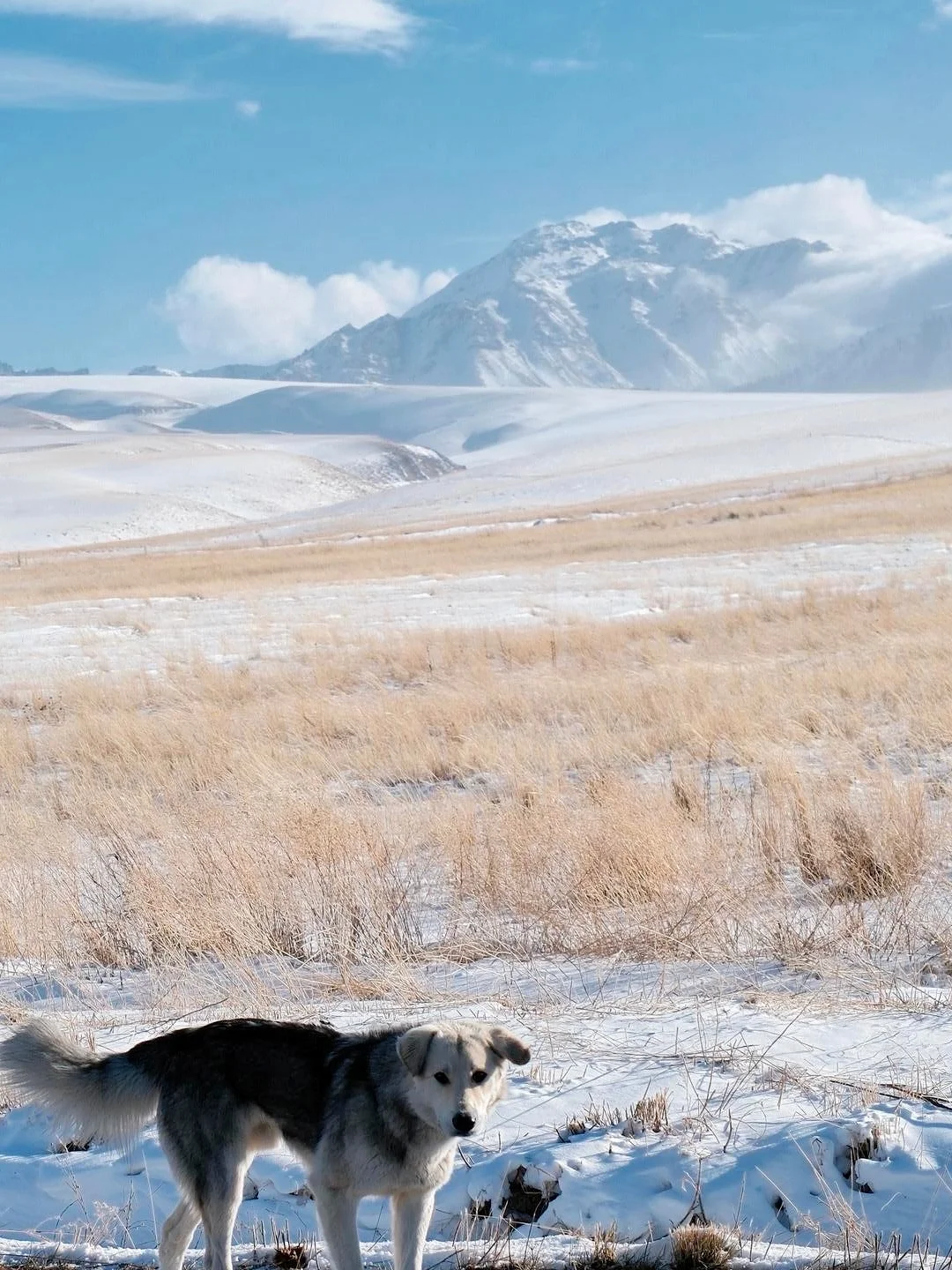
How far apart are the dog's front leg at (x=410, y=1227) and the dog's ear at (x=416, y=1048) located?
17.3 inches

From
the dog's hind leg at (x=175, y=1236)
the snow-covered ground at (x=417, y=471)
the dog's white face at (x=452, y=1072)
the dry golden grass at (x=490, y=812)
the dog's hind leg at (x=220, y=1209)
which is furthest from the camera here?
the snow-covered ground at (x=417, y=471)

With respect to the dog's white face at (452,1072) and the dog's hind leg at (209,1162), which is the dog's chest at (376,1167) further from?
the dog's hind leg at (209,1162)

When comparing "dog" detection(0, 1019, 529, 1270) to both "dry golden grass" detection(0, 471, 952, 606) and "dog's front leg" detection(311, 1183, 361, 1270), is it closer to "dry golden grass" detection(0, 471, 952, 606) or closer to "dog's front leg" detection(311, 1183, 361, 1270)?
"dog's front leg" detection(311, 1183, 361, 1270)

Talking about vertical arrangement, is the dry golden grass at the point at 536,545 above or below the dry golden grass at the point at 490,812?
below

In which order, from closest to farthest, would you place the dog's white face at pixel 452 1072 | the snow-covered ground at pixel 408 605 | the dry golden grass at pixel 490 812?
A: the dog's white face at pixel 452 1072 → the dry golden grass at pixel 490 812 → the snow-covered ground at pixel 408 605

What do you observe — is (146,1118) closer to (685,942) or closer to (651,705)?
(685,942)

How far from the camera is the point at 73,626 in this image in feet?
77.2

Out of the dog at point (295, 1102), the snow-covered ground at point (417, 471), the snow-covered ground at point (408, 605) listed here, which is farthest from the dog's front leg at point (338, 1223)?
the snow-covered ground at point (417, 471)

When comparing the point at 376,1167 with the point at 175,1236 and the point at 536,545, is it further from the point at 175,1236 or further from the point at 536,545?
the point at 536,545

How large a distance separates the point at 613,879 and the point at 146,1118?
3792 mm

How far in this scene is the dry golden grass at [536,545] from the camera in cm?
3378

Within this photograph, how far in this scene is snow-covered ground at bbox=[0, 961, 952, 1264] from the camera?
3725 millimetres

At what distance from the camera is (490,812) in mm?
8836

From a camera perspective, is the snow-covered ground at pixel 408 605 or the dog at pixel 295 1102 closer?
the dog at pixel 295 1102
